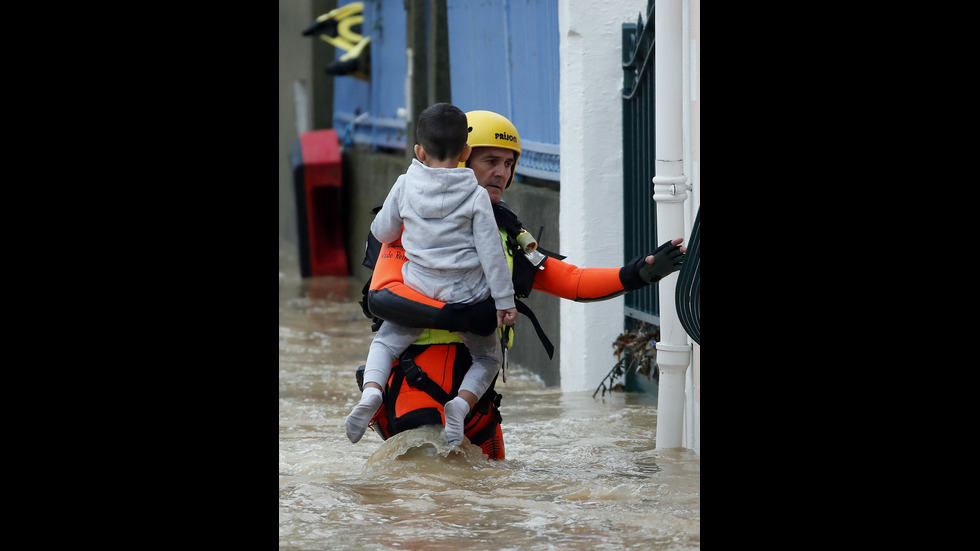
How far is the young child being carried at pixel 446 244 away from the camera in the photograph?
452 cm

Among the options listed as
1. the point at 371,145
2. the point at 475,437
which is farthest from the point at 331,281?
the point at 475,437

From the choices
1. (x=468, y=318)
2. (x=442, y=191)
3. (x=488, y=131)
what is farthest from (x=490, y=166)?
(x=468, y=318)

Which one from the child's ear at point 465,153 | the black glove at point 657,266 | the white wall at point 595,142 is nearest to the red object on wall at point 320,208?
the white wall at point 595,142

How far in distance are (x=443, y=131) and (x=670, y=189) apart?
1.10 meters

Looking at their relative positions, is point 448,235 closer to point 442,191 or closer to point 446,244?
point 446,244

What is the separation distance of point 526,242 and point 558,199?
10.9 feet

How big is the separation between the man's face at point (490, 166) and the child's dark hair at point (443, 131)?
0.28 m

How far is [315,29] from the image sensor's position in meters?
16.6

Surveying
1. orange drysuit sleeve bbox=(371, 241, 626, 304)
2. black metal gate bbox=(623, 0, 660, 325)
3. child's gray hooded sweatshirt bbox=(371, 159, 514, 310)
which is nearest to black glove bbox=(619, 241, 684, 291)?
orange drysuit sleeve bbox=(371, 241, 626, 304)

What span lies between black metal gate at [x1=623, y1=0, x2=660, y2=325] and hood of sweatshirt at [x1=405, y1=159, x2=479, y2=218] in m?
2.57

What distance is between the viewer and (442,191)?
455cm

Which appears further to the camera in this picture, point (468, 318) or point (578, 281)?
point (578, 281)

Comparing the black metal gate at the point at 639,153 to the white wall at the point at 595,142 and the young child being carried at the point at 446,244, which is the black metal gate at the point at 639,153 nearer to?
the white wall at the point at 595,142

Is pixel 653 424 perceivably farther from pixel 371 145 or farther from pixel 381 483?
pixel 371 145
